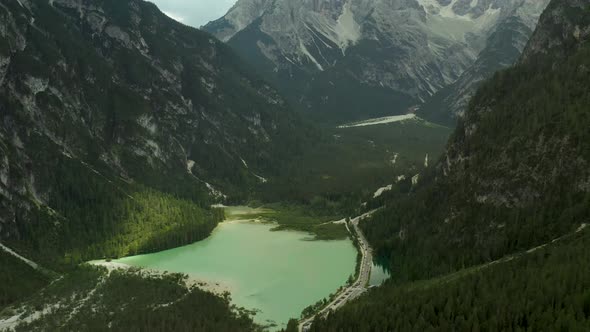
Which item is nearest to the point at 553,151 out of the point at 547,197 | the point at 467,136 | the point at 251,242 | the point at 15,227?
the point at 547,197

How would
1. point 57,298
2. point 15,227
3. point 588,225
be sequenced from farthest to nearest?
point 15,227 → point 57,298 → point 588,225

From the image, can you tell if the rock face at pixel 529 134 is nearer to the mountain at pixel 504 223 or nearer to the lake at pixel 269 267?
the mountain at pixel 504 223

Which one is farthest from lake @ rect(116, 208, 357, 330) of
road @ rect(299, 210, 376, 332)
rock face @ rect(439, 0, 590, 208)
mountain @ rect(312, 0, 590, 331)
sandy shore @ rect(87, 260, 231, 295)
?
rock face @ rect(439, 0, 590, 208)

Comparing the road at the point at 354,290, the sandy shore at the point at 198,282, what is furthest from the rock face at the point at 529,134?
the sandy shore at the point at 198,282

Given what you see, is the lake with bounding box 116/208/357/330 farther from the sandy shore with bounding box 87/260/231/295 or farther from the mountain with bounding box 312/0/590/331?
the mountain with bounding box 312/0/590/331

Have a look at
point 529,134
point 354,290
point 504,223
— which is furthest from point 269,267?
point 529,134

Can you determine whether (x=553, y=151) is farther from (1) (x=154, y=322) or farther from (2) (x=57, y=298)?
(2) (x=57, y=298)
